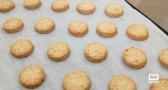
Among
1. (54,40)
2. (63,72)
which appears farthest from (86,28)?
(63,72)

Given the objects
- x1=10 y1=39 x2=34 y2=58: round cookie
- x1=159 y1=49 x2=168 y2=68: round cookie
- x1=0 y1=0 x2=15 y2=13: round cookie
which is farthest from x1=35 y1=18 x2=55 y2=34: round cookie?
x1=159 y1=49 x2=168 y2=68: round cookie

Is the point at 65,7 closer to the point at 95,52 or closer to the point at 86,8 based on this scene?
the point at 86,8

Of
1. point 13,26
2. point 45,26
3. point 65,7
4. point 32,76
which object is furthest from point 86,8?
point 32,76

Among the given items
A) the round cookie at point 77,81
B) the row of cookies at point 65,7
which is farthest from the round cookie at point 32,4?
the round cookie at point 77,81

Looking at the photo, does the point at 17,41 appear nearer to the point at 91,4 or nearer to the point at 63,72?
the point at 63,72

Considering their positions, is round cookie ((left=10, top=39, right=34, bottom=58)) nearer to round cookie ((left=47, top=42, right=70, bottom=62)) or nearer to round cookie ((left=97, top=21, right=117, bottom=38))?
round cookie ((left=47, top=42, right=70, bottom=62))
